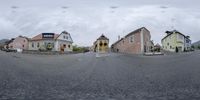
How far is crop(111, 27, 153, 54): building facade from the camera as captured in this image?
6501cm

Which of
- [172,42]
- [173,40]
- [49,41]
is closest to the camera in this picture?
[49,41]

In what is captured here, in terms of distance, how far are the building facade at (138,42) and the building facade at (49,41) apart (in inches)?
1708

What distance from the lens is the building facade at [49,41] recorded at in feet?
57.8

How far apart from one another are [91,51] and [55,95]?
51725 mm

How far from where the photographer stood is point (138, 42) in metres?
74.0

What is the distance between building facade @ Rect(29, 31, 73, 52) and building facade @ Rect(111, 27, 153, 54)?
142ft

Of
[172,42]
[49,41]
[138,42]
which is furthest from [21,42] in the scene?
[138,42]

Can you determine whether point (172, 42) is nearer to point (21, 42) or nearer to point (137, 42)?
point (21, 42)

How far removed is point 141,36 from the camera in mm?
73375

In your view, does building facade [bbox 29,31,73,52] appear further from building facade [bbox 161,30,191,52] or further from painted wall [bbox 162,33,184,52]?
painted wall [bbox 162,33,184,52]

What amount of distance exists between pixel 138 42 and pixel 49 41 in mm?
57071

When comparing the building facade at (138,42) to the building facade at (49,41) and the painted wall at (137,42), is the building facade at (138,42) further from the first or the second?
the building facade at (49,41)

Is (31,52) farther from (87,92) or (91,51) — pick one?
(91,51)

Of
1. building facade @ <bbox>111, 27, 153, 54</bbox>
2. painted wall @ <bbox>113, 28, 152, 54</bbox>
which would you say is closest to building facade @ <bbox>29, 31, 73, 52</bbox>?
building facade @ <bbox>111, 27, 153, 54</bbox>
